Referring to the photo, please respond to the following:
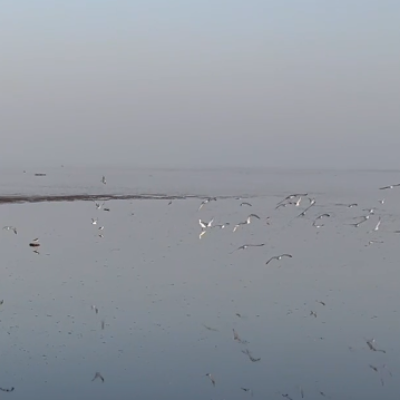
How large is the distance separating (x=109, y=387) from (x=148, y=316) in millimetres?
4666

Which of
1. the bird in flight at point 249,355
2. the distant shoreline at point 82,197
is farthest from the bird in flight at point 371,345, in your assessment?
the distant shoreline at point 82,197

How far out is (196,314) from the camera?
1675cm

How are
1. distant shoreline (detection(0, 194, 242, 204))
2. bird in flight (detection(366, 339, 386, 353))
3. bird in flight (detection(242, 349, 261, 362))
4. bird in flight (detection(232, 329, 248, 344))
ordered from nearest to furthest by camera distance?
bird in flight (detection(242, 349, 261, 362)), bird in flight (detection(366, 339, 386, 353)), bird in flight (detection(232, 329, 248, 344)), distant shoreline (detection(0, 194, 242, 204))

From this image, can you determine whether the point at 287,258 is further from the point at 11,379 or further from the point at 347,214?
the point at 347,214

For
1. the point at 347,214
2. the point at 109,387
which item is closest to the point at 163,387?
the point at 109,387

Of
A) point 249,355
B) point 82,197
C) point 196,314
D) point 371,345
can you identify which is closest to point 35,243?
point 196,314

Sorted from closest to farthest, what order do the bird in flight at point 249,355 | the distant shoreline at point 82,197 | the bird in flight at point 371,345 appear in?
the bird in flight at point 249,355 < the bird in flight at point 371,345 < the distant shoreline at point 82,197

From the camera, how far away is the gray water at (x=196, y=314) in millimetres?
12219

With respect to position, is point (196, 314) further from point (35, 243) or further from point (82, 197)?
point (82, 197)

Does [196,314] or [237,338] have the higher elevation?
[196,314]

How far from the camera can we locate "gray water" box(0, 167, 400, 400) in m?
12.2

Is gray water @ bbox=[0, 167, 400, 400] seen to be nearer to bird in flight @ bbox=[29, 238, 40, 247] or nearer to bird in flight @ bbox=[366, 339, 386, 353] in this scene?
bird in flight @ bbox=[366, 339, 386, 353]

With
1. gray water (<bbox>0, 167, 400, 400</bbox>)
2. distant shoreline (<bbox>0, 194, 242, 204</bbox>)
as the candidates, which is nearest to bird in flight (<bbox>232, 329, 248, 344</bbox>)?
gray water (<bbox>0, 167, 400, 400</bbox>)

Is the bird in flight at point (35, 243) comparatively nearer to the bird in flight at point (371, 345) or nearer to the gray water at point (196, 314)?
the gray water at point (196, 314)
